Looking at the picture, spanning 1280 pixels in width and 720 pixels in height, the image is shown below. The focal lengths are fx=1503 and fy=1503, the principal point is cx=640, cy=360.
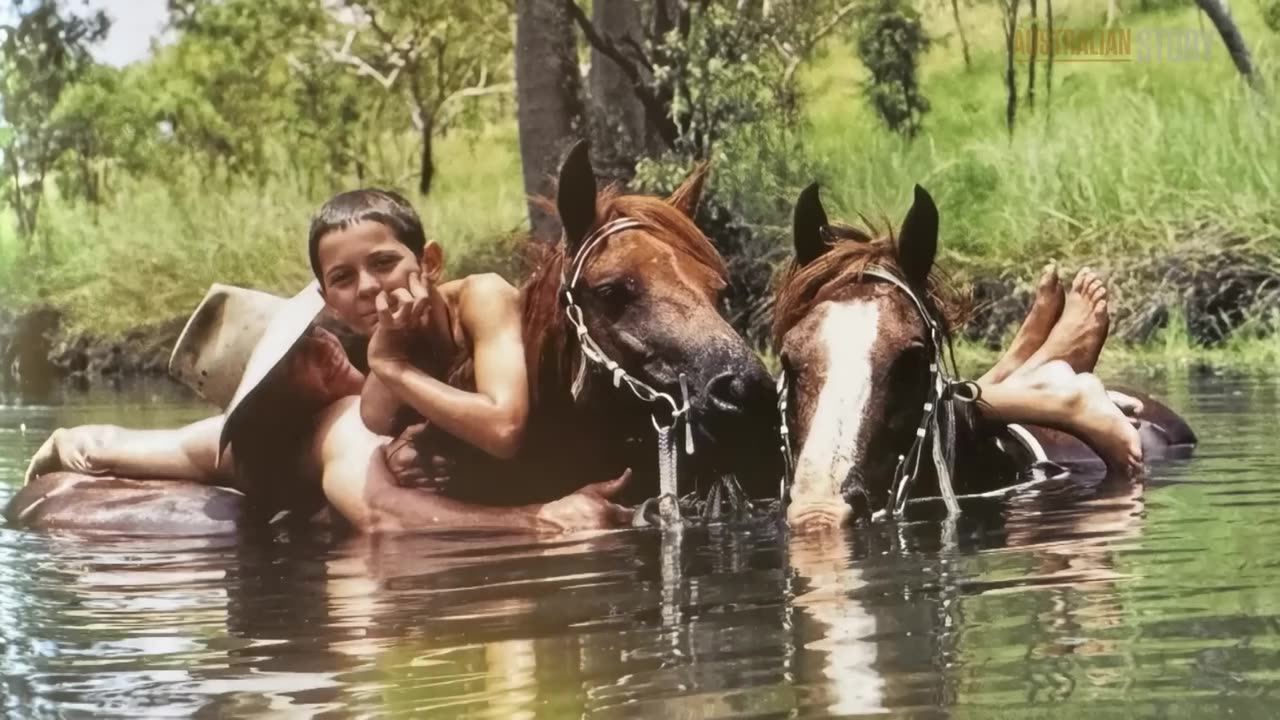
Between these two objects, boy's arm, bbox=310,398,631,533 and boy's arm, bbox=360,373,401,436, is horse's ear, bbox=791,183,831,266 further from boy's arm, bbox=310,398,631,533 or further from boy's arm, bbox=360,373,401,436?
boy's arm, bbox=360,373,401,436

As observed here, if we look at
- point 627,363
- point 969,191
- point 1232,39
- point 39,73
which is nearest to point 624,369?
point 627,363

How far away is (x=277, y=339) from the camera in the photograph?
326cm

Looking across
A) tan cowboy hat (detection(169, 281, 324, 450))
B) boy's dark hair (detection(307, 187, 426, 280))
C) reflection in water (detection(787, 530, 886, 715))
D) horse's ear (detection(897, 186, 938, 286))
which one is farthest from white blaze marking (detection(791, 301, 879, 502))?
tan cowboy hat (detection(169, 281, 324, 450))

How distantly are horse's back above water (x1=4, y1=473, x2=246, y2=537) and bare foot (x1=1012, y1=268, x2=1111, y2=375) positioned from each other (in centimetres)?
187

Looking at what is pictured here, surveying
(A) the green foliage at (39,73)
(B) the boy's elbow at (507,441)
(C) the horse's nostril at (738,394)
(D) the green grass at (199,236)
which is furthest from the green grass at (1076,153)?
(A) the green foliage at (39,73)

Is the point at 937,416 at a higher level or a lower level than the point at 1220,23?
lower

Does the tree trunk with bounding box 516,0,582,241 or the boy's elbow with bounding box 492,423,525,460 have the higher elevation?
the tree trunk with bounding box 516,0,582,241

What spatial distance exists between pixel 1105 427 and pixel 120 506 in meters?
2.27

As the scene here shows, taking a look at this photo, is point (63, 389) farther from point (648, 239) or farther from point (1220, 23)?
point (1220, 23)

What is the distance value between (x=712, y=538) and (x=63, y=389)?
1557 mm

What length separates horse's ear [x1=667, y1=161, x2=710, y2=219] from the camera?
333 centimetres

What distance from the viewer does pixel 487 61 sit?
340 cm

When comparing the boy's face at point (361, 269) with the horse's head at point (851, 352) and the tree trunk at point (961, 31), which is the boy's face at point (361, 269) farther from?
the tree trunk at point (961, 31)

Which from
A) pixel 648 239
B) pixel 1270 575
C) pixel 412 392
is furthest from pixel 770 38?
pixel 1270 575
